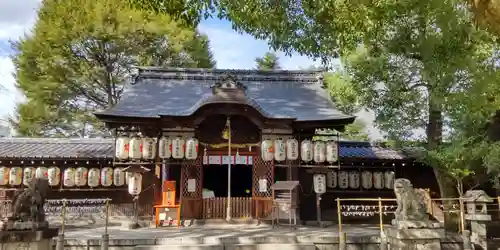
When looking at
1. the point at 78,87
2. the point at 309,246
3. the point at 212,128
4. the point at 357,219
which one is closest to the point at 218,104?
the point at 212,128

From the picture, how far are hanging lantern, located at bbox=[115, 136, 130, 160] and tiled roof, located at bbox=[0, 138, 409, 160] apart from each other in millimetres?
1927

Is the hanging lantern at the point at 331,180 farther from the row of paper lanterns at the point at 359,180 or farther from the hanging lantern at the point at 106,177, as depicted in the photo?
the hanging lantern at the point at 106,177

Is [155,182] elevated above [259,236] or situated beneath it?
elevated above

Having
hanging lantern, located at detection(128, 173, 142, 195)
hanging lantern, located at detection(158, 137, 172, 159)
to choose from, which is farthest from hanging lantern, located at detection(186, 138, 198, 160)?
hanging lantern, located at detection(128, 173, 142, 195)

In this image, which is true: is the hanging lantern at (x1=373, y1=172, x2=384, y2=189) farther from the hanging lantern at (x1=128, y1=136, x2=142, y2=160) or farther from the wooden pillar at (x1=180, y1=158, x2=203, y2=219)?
the hanging lantern at (x1=128, y1=136, x2=142, y2=160)

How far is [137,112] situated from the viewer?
49.3 ft

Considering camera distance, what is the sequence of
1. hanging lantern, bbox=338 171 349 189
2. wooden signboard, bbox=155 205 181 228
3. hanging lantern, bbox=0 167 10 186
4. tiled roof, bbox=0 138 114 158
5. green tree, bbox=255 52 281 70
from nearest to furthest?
wooden signboard, bbox=155 205 181 228, hanging lantern, bbox=0 167 10 186, tiled roof, bbox=0 138 114 158, hanging lantern, bbox=338 171 349 189, green tree, bbox=255 52 281 70

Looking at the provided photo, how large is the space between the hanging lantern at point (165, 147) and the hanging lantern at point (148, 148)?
0.29 m

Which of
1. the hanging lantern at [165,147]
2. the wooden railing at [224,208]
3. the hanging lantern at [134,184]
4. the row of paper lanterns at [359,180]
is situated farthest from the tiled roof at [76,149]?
the wooden railing at [224,208]

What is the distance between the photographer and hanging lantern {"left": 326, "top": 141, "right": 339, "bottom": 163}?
14570 millimetres

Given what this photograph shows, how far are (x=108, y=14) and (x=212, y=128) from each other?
12527mm

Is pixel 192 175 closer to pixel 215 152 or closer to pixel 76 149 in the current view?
pixel 215 152

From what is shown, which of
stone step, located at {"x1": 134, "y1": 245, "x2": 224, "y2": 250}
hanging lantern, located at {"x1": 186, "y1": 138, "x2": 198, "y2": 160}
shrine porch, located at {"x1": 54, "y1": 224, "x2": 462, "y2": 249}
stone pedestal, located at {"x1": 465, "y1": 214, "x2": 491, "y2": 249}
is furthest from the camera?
hanging lantern, located at {"x1": 186, "y1": 138, "x2": 198, "y2": 160}

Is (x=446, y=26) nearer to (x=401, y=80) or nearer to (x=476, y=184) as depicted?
(x=401, y=80)
